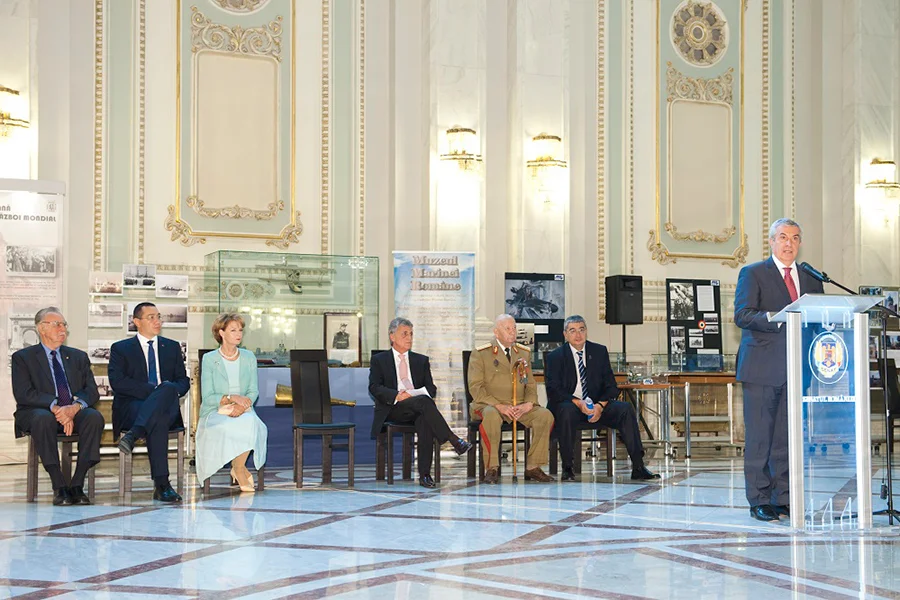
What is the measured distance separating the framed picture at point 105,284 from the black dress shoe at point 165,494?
3.10 metres

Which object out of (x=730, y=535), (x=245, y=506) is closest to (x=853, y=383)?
(x=730, y=535)

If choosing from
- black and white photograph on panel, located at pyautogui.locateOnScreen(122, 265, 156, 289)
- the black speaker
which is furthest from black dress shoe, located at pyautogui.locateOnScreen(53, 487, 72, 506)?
the black speaker

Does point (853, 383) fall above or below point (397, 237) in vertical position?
below

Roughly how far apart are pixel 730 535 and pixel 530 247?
219 inches

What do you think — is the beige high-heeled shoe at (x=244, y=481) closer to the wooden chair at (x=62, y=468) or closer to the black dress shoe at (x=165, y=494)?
the black dress shoe at (x=165, y=494)

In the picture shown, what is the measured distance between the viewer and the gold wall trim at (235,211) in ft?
31.1

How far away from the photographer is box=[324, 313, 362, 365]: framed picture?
851 cm

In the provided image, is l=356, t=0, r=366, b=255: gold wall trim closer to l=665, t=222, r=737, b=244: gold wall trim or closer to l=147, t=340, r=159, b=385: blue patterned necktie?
l=665, t=222, r=737, b=244: gold wall trim

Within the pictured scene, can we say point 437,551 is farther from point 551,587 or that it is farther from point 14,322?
point 14,322

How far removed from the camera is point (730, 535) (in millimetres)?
4832

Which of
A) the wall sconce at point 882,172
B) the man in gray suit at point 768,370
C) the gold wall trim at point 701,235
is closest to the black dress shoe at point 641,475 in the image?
the man in gray suit at point 768,370

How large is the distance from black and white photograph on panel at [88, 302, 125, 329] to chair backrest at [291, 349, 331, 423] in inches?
86.4

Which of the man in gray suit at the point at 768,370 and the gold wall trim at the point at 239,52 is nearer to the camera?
the man in gray suit at the point at 768,370

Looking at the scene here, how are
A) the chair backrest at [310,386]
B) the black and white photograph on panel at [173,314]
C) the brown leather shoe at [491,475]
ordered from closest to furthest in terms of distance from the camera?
the brown leather shoe at [491,475] → the chair backrest at [310,386] → the black and white photograph on panel at [173,314]
